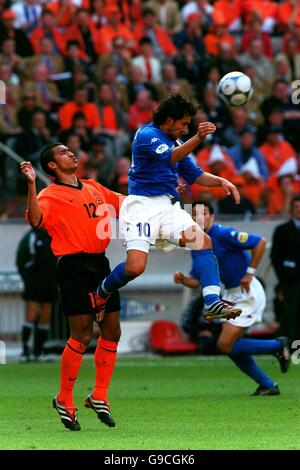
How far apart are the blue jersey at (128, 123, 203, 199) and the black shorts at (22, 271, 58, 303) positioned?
695 centimetres

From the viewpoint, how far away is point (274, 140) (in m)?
20.8

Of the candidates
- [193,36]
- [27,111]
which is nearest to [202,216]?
[27,111]

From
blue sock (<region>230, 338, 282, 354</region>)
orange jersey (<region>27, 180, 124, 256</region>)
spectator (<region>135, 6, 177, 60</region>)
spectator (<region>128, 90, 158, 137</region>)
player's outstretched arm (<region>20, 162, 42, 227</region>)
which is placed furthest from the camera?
spectator (<region>135, 6, 177, 60</region>)

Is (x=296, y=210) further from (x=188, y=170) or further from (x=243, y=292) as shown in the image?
(x=188, y=170)

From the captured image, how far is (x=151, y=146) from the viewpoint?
34.7ft

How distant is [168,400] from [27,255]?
19.3ft

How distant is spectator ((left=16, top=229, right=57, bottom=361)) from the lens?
58.4 feet

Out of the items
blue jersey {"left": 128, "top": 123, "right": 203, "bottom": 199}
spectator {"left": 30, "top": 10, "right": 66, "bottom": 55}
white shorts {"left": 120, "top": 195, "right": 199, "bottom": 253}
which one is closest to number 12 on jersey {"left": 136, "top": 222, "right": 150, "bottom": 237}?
white shorts {"left": 120, "top": 195, "right": 199, "bottom": 253}

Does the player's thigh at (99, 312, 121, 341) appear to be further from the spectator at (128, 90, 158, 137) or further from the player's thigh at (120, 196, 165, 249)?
the spectator at (128, 90, 158, 137)

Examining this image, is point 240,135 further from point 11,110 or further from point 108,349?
point 108,349

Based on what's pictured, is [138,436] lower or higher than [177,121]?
lower

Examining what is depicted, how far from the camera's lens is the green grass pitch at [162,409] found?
910 cm
